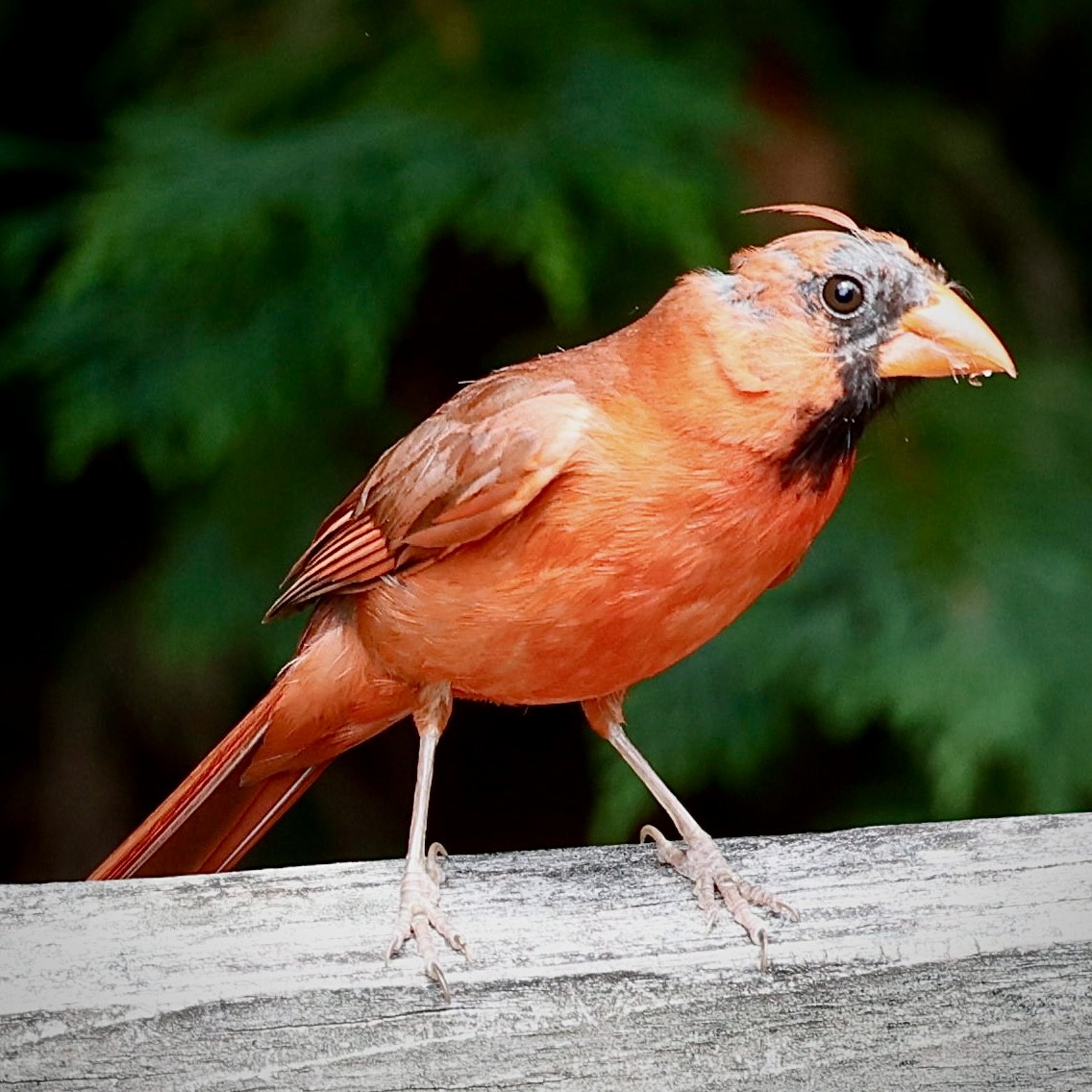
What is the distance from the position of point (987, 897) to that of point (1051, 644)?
1.07 meters

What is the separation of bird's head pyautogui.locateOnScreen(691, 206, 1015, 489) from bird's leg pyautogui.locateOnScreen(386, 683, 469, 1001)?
19.8 inches

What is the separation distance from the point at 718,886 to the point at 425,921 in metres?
0.31

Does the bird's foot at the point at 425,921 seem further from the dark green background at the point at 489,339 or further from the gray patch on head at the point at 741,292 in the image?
the dark green background at the point at 489,339

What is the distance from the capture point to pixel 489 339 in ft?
10.8

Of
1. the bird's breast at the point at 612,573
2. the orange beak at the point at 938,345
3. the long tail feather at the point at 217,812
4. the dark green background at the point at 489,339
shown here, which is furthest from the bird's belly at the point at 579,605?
the dark green background at the point at 489,339

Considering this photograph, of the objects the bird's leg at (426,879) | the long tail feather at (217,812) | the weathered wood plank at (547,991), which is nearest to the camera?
the weathered wood plank at (547,991)

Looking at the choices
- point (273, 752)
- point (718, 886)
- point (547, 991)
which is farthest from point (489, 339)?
point (547, 991)

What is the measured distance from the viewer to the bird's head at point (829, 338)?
1.79m

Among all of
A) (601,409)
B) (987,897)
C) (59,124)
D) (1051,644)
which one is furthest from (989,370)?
(59,124)

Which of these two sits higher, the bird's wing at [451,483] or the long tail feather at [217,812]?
the bird's wing at [451,483]

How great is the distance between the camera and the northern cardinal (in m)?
1.80

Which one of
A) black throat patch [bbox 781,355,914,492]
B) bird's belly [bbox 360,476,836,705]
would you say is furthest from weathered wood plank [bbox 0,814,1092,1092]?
black throat patch [bbox 781,355,914,492]

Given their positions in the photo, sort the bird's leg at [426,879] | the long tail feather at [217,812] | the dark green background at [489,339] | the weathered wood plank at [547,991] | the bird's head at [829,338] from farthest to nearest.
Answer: the dark green background at [489,339] → the long tail feather at [217,812] → the bird's head at [829,338] → the bird's leg at [426,879] → the weathered wood plank at [547,991]

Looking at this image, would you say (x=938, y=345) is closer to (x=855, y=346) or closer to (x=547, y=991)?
(x=855, y=346)
